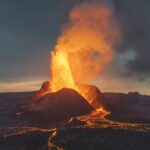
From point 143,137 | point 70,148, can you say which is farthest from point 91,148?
point 143,137

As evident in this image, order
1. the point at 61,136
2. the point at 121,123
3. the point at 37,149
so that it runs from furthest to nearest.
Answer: the point at 121,123, the point at 61,136, the point at 37,149

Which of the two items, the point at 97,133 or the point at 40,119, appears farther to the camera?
the point at 40,119

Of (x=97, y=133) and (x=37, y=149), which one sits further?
(x=97, y=133)

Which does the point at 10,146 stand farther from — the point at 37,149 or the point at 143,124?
the point at 143,124

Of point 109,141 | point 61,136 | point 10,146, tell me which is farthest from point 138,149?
point 10,146

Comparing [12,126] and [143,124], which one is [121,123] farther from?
[12,126]

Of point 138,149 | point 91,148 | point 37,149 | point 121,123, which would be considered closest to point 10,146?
point 37,149

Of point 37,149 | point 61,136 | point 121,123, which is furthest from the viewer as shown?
point 121,123
